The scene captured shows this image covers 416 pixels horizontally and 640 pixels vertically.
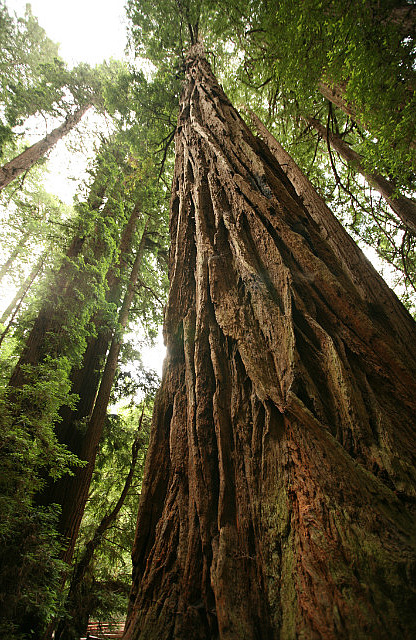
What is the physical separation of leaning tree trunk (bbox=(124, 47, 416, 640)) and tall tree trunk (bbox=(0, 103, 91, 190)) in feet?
26.7

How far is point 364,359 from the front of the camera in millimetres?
1246

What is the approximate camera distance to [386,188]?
520 centimetres

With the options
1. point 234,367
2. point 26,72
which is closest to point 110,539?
point 234,367

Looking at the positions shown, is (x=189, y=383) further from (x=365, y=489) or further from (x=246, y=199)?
(x=246, y=199)

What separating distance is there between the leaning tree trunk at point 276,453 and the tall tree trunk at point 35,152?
26.7 ft

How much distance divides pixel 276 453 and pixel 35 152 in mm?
10910

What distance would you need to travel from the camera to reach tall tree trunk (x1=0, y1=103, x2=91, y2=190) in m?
7.36

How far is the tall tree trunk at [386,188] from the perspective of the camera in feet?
15.5

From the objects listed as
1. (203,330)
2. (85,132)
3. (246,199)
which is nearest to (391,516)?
(203,330)

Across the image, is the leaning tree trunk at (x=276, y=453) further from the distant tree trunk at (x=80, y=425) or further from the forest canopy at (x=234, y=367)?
the distant tree trunk at (x=80, y=425)

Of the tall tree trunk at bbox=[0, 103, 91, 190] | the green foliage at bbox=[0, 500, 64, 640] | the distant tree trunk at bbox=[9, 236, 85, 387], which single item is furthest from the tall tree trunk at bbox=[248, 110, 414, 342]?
the tall tree trunk at bbox=[0, 103, 91, 190]

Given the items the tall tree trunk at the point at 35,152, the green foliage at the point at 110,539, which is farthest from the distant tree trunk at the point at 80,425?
the tall tree trunk at the point at 35,152

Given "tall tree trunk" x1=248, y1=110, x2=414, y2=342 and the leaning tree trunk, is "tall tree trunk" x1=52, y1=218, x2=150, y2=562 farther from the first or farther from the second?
"tall tree trunk" x1=248, y1=110, x2=414, y2=342

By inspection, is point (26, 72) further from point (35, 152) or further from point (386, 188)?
point (386, 188)
